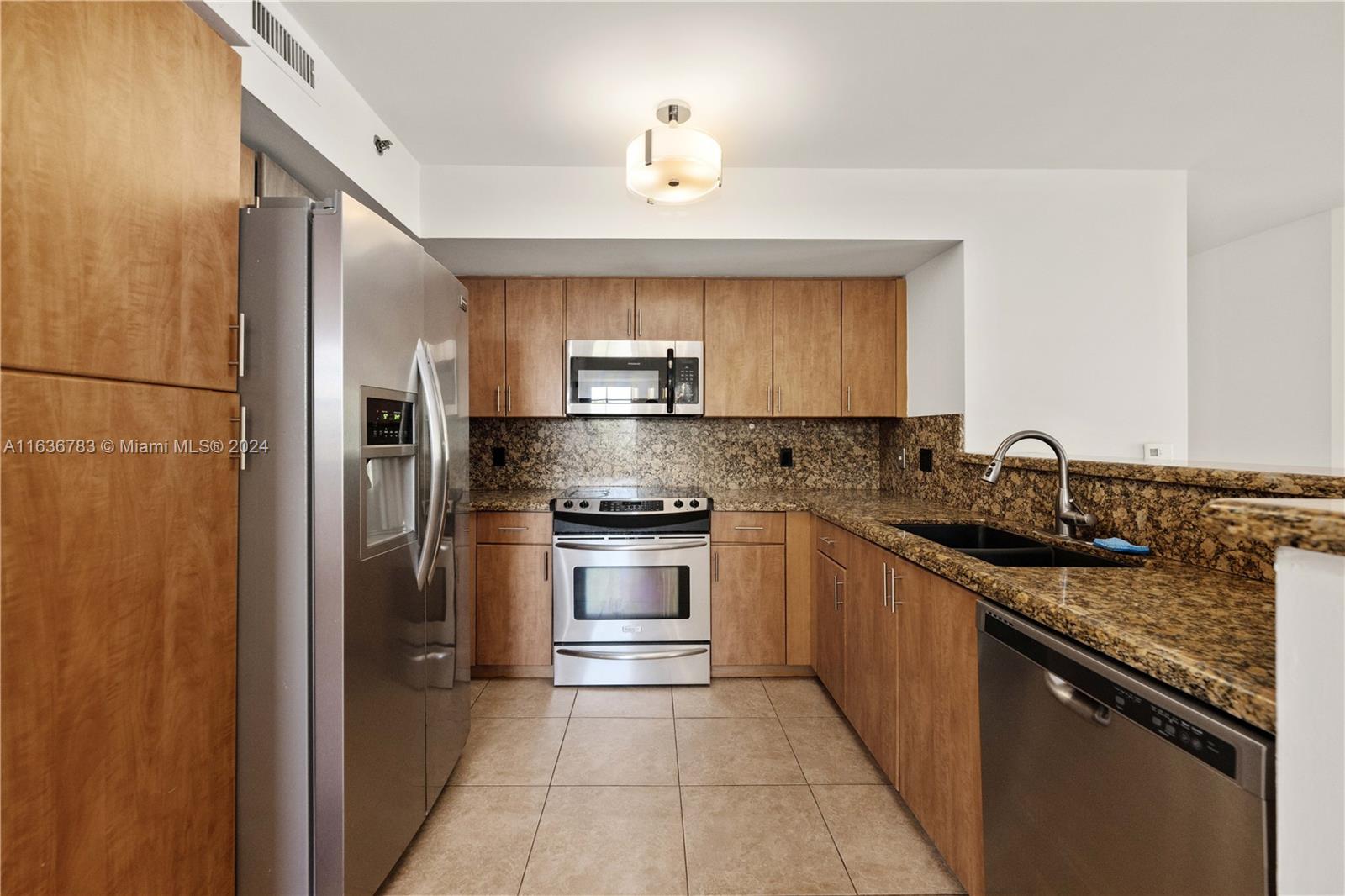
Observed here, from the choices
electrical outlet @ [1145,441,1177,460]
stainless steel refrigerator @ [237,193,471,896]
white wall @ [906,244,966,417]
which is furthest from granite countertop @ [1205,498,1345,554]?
electrical outlet @ [1145,441,1177,460]

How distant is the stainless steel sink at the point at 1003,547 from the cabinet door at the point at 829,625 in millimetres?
426

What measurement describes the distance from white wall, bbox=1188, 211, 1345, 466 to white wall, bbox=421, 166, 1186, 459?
51.3 inches

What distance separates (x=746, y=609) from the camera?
3.04 meters

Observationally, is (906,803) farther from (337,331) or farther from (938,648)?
(337,331)

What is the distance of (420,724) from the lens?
5.77 feet

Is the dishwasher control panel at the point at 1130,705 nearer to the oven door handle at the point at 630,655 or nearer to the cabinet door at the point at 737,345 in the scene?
the oven door handle at the point at 630,655

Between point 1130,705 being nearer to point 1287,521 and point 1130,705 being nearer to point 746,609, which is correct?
point 1287,521

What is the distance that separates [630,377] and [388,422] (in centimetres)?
181

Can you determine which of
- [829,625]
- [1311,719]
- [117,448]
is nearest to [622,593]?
[829,625]

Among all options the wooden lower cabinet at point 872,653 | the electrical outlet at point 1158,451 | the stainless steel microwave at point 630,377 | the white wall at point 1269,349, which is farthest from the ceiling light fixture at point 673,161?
the white wall at point 1269,349

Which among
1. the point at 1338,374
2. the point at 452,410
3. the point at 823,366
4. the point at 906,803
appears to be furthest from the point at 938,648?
the point at 1338,374

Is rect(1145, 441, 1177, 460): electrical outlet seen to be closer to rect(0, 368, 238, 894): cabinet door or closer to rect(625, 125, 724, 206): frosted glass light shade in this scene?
rect(625, 125, 724, 206): frosted glass light shade

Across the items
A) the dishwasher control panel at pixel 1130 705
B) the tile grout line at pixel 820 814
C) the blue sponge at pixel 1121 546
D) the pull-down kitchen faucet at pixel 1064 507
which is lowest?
the tile grout line at pixel 820 814

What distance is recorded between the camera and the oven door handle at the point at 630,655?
9.62 feet
